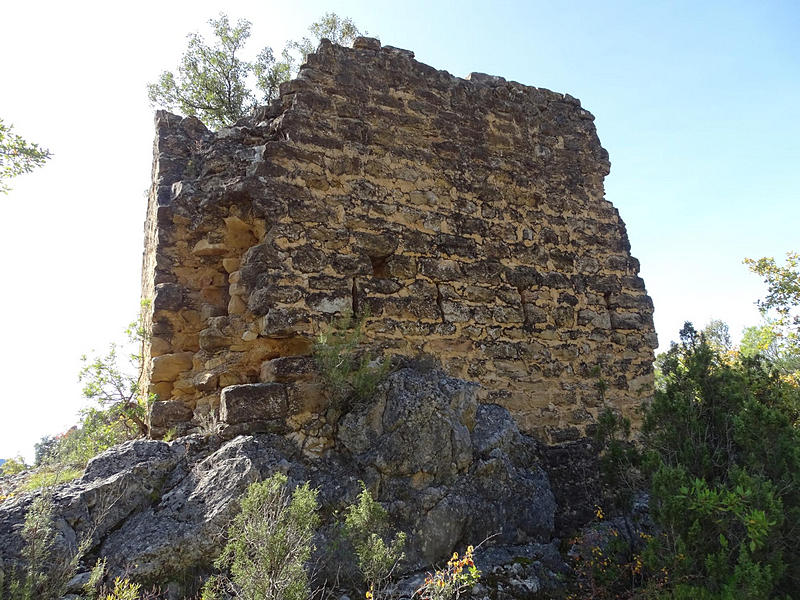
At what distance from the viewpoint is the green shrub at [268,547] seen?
244cm

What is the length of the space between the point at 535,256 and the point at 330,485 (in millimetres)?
3048

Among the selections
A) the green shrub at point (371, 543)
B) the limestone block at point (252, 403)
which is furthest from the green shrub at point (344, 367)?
the green shrub at point (371, 543)

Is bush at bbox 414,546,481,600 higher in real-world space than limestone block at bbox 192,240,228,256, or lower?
lower

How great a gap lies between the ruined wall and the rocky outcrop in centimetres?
43

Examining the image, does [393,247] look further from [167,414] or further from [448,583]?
[448,583]

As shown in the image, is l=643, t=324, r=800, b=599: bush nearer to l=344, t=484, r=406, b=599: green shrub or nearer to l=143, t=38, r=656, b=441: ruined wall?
l=344, t=484, r=406, b=599: green shrub

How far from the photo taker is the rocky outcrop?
291 cm

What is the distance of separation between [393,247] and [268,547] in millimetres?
2603

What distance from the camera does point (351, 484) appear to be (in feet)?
11.4

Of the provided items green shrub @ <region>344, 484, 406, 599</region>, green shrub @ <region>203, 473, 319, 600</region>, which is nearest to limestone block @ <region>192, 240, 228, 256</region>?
green shrub @ <region>203, 473, 319, 600</region>

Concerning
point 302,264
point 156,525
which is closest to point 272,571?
point 156,525

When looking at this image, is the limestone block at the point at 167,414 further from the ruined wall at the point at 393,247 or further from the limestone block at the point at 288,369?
the limestone block at the point at 288,369

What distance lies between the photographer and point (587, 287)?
5.57m

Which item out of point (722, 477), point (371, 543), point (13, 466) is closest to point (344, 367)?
point (371, 543)
